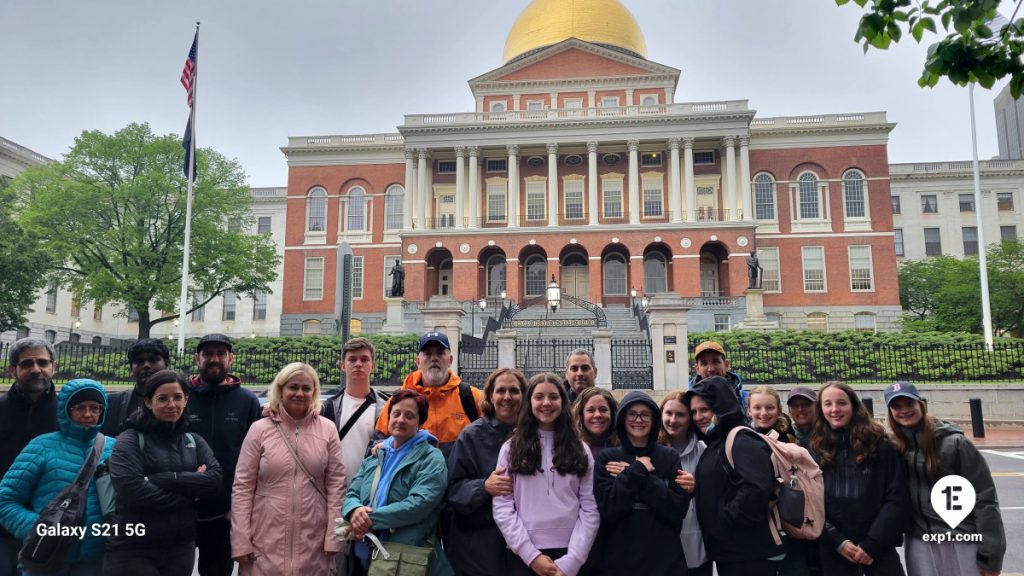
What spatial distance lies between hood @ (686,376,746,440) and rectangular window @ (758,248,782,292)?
136ft

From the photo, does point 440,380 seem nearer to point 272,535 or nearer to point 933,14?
point 272,535

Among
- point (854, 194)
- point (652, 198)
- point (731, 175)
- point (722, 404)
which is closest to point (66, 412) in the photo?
point (722, 404)

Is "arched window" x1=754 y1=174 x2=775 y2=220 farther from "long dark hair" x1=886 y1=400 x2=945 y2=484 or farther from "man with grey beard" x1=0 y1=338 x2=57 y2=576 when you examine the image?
"man with grey beard" x1=0 y1=338 x2=57 y2=576

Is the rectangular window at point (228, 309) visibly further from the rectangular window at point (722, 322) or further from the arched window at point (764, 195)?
the arched window at point (764, 195)

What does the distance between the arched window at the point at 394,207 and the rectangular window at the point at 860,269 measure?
31.1 meters

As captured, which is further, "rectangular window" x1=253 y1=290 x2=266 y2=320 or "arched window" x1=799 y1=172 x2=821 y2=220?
"rectangular window" x1=253 y1=290 x2=266 y2=320

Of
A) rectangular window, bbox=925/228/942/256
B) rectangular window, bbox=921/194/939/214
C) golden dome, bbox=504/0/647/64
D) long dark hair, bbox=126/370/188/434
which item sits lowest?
long dark hair, bbox=126/370/188/434

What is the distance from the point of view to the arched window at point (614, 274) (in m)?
42.7

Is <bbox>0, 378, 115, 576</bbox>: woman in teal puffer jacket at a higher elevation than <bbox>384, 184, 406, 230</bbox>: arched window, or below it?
below

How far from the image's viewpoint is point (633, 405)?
13.5 feet

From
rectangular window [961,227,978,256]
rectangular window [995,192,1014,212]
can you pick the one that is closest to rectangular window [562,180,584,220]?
rectangular window [961,227,978,256]

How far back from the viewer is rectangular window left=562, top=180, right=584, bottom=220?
43969 mm

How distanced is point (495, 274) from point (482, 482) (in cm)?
3972

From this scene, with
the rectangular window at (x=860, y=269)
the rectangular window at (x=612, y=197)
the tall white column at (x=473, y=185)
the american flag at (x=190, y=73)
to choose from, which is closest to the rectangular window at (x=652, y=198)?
the rectangular window at (x=612, y=197)
